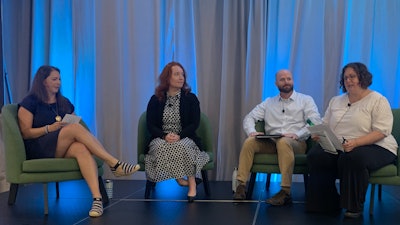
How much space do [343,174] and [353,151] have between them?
0.61 ft

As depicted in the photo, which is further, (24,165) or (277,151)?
(277,151)

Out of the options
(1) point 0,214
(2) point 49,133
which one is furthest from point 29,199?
(2) point 49,133

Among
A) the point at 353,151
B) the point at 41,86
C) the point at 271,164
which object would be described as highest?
the point at 41,86

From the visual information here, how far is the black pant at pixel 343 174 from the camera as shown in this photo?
9.67 ft

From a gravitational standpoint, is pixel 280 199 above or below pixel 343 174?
below

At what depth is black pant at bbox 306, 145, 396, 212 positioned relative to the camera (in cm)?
295

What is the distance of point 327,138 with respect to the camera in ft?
10.1

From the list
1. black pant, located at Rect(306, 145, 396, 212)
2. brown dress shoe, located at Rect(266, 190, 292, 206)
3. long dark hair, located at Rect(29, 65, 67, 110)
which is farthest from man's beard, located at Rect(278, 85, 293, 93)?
long dark hair, located at Rect(29, 65, 67, 110)

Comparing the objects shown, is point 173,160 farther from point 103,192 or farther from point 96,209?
point 96,209

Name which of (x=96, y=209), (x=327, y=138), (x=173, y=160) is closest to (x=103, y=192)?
(x=96, y=209)

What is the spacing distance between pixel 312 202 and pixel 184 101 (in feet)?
4.88

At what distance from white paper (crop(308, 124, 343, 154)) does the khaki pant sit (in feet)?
1.24

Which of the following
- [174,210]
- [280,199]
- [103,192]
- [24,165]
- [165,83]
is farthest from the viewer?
[165,83]

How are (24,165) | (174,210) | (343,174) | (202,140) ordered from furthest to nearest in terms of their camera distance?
1. (202,140)
2. (174,210)
3. (24,165)
4. (343,174)
